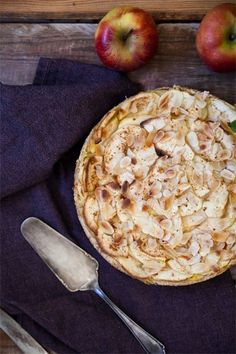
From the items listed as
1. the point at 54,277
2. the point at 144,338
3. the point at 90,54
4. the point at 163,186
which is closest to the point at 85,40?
the point at 90,54

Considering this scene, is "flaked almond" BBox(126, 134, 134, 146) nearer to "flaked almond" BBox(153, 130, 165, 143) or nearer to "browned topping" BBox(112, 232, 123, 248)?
"flaked almond" BBox(153, 130, 165, 143)

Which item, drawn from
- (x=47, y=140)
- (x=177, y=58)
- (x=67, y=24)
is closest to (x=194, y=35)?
(x=177, y=58)

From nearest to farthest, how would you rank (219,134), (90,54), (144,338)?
(219,134)
(144,338)
(90,54)

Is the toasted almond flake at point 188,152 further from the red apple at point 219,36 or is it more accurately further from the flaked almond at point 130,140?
the red apple at point 219,36

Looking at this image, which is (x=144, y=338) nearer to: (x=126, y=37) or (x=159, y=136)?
(x=159, y=136)

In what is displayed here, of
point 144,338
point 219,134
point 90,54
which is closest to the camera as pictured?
point 219,134

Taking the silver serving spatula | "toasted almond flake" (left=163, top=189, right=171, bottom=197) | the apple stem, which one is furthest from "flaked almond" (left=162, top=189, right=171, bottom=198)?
the apple stem
